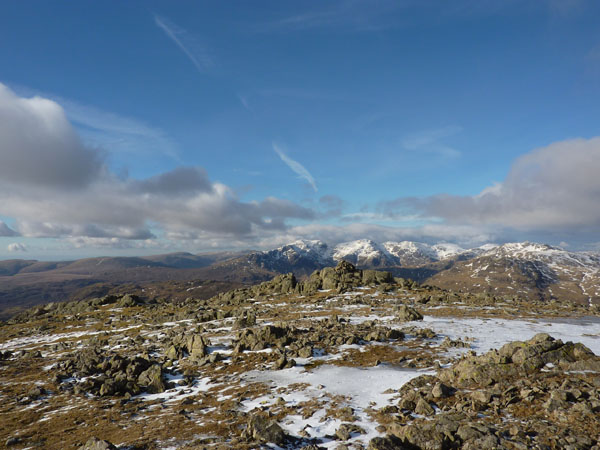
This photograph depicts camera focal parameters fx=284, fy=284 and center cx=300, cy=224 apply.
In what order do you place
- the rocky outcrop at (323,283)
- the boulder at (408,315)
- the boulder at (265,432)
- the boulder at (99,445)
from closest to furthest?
the boulder at (99,445) < the boulder at (265,432) < the boulder at (408,315) < the rocky outcrop at (323,283)

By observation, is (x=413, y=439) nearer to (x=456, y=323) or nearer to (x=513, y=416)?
(x=513, y=416)

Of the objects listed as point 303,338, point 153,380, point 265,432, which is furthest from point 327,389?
point 153,380

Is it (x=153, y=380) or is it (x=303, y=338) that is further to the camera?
(x=303, y=338)

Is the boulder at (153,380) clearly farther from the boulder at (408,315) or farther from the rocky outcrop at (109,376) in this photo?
the boulder at (408,315)

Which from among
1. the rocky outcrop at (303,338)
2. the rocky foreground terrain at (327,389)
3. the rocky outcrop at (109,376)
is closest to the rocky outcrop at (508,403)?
the rocky foreground terrain at (327,389)

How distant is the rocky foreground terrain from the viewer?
40.9 feet

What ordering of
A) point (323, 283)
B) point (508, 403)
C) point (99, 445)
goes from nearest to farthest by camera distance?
1. point (99, 445)
2. point (508, 403)
3. point (323, 283)

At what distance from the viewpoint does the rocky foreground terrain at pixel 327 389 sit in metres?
12.5

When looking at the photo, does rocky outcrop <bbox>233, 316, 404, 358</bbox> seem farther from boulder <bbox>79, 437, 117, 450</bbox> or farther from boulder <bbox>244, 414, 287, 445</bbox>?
boulder <bbox>79, 437, 117, 450</bbox>

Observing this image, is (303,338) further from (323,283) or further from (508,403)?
(323,283)

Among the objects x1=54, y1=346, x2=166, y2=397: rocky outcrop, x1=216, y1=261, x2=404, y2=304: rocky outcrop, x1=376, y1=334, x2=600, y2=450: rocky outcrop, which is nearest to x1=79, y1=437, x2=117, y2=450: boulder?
x1=54, y1=346, x2=166, y2=397: rocky outcrop

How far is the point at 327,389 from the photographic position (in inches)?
734

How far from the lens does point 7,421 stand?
1819cm

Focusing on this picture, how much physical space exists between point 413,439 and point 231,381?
48.2 feet
